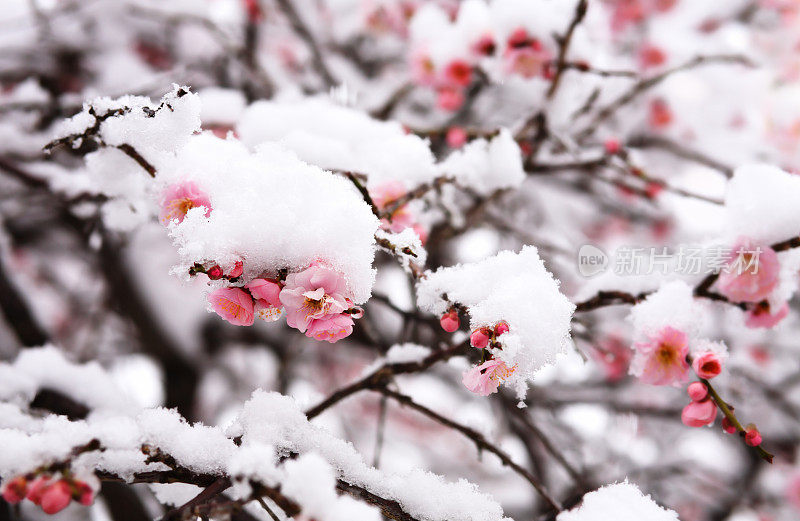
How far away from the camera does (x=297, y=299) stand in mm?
701

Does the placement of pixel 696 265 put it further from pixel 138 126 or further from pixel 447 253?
pixel 447 253

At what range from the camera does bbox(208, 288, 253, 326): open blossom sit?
0.72m

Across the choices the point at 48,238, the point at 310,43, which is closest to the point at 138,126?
the point at 310,43

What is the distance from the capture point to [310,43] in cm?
225

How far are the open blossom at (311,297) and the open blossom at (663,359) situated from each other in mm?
587

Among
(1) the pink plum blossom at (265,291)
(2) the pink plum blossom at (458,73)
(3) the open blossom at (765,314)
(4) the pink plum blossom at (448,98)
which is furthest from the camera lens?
(4) the pink plum blossom at (448,98)

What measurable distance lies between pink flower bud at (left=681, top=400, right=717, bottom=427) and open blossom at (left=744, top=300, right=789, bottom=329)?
225 millimetres

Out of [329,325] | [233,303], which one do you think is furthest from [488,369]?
[233,303]

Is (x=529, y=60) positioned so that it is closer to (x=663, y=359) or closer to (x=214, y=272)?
(x=663, y=359)

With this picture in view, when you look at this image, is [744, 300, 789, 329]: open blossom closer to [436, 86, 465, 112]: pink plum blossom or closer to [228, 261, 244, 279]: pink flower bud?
[228, 261, 244, 279]: pink flower bud

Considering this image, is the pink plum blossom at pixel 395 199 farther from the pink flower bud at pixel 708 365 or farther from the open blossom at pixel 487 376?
the pink flower bud at pixel 708 365

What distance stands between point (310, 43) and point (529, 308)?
1.82 m

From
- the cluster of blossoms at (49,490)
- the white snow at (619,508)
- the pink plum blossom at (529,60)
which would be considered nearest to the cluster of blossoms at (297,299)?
the cluster of blossoms at (49,490)

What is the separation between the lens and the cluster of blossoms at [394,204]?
3.24ft
